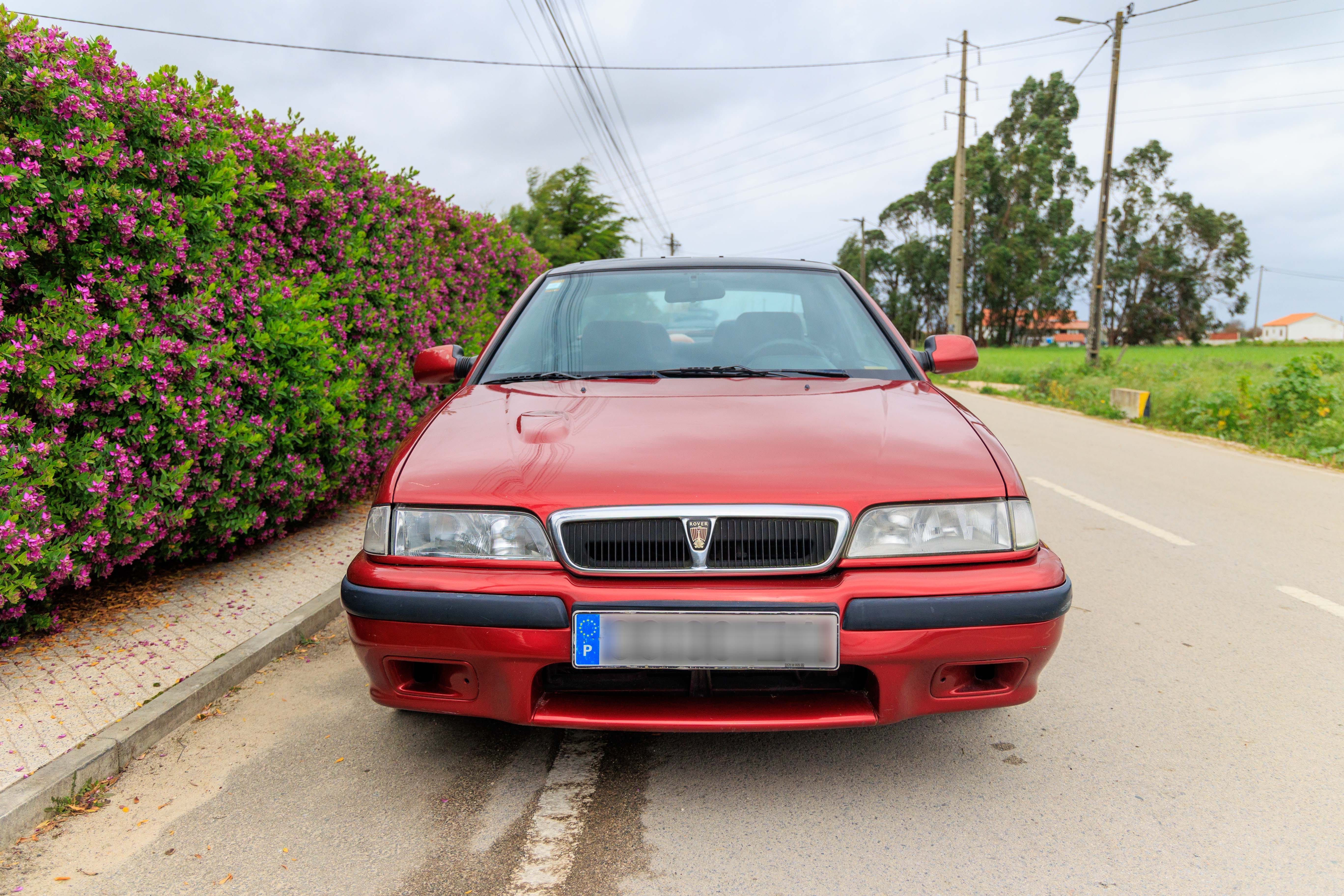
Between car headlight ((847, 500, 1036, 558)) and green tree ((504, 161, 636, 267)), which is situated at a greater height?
green tree ((504, 161, 636, 267))

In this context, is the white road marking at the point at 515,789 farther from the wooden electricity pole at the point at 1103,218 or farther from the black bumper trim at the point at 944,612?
the wooden electricity pole at the point at 1103,218

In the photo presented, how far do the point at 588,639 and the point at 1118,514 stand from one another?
5371mm

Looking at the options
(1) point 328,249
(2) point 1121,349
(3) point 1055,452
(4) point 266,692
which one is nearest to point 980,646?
(4) point 266,692

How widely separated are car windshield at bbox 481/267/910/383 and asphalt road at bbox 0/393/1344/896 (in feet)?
4.18

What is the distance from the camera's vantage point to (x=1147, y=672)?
3.39 metres

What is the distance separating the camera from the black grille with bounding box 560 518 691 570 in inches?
86.9

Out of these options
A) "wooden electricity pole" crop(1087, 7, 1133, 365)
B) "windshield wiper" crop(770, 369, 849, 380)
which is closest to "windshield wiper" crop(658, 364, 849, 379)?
"windshield wiper" crop(770, 369, 849, 380)

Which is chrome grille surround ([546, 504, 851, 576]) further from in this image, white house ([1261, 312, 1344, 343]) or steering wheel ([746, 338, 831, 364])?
white house ([1261, 312, 1344, 343])

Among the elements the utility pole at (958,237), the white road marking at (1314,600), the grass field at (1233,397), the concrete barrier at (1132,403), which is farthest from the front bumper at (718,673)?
the utility pole at (958,237)

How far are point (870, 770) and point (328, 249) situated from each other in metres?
4.44

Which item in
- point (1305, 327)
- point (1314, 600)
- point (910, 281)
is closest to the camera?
point (1314, 600)

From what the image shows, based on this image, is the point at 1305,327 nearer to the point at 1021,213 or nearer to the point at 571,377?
the point at 1021,213

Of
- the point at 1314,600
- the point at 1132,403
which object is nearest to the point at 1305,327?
the point at 1132,403

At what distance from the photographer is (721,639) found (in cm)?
214
